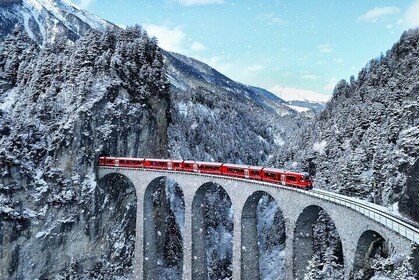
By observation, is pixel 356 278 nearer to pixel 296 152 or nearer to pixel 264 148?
pixel 296 152

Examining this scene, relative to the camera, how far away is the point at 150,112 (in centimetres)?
6059

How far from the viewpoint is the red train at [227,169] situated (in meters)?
33.1

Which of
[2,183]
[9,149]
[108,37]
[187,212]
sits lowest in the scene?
[187,212]

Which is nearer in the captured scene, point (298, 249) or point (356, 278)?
point (356, 278)

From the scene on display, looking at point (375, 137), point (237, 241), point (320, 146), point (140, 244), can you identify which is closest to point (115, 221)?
point (140, 244)

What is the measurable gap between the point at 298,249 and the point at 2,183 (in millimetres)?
34049

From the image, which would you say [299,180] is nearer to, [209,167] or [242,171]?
[242,171]

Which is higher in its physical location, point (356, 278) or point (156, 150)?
point (156, 150)

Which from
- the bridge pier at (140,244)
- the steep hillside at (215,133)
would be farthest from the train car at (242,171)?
the steep hillside at (215,133)

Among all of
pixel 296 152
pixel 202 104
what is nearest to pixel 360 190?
pixel 296 152

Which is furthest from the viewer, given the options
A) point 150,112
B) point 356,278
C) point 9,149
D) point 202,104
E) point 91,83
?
point 202,104

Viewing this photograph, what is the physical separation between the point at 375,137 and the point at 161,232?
115 feet

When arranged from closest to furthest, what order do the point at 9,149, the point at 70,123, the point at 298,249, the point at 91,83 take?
the point at 298,249 < the point at 9,149 < the point at 70,123 < the point at 91,83

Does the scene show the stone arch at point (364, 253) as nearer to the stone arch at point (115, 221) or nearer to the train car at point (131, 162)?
the train car at point (131, 162)
